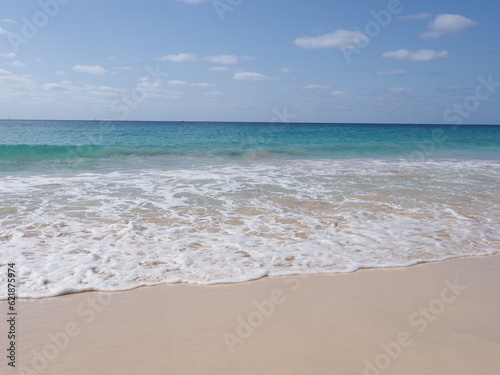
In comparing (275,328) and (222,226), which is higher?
(222,226)

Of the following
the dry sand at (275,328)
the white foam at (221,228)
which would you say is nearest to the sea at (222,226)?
the white foam at (221,228)

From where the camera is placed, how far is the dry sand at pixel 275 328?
9.07ft

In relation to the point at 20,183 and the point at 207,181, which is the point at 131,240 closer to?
the point at 207,181

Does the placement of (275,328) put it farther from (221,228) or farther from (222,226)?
(222,226)

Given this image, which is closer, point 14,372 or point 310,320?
point 14,372

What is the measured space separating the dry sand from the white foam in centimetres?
38

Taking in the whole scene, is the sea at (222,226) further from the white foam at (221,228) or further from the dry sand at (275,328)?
the dry sand at (275,328)

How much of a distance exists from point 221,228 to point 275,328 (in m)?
3.05

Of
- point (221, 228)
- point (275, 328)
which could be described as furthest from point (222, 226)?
point (275, 328)

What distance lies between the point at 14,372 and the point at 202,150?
20.5m

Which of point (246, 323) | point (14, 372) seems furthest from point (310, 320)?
point (14, 372)

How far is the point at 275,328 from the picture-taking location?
327 centimetres

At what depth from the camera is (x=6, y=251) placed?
4.91m

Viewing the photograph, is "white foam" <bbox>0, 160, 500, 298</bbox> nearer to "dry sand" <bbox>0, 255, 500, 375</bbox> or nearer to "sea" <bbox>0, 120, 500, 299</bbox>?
"sea" <bbox>0, 120, 500, 299</bbox>
